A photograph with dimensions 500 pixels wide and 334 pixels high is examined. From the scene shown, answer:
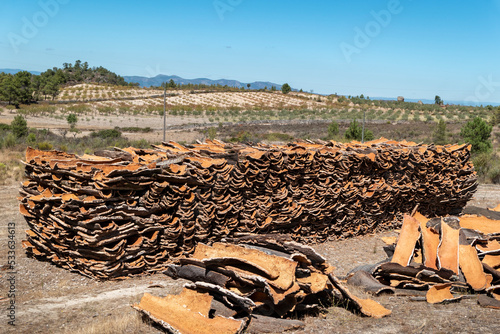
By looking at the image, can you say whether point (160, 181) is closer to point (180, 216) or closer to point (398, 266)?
point (180, 216)

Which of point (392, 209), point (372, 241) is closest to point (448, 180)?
point (392, 209)

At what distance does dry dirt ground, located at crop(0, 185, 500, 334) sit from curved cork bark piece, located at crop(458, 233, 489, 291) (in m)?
0.38

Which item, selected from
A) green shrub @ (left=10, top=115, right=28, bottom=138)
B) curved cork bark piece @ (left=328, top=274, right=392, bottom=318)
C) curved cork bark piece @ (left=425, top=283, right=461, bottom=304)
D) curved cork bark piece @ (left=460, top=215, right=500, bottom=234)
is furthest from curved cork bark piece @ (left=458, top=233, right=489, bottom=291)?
green shrub @ (left=10, top=115, right=28, bottom=138)

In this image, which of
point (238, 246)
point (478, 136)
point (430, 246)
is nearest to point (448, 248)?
point (430, 246)

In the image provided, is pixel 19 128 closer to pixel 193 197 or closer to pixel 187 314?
pixel 193 197

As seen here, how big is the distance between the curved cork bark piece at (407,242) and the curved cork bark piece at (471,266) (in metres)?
0.72

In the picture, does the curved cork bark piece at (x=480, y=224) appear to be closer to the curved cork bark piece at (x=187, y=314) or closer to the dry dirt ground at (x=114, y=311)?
the dry dirt ground at (x=114, y=311)

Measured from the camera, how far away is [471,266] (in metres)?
6.63

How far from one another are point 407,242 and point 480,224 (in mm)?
2330

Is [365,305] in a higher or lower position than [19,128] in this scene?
lower

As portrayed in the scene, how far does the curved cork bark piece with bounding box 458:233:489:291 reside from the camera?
6309 millimetres

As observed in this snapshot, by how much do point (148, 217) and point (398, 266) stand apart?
162 inches

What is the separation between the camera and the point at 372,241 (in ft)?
34.6

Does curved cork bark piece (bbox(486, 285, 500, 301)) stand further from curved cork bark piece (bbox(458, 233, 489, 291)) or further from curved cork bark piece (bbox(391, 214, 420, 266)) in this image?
curved cork bark piece (bbox(391, 214, 420, 266))
